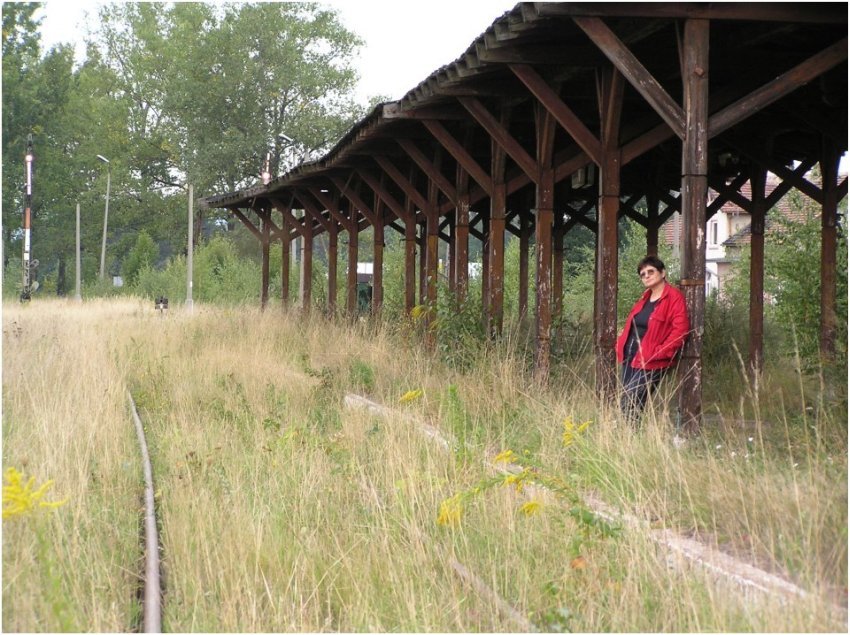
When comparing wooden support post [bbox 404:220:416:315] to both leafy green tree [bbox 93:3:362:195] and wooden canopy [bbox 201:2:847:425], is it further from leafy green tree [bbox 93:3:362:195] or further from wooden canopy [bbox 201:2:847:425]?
leafy green tree [bbox 93:3:362:195]

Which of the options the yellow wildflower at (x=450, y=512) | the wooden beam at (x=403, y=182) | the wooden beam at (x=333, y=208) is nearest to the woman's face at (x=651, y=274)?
the yellow wildflower at (x=450, y=512)

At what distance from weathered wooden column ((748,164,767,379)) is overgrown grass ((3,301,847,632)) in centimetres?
400

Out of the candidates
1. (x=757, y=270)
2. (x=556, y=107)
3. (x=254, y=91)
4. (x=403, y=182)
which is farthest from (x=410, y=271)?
(x=254, y=91)

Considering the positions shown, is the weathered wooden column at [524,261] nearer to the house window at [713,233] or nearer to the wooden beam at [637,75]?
the wooden beam at [637,75]

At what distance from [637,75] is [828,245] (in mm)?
5512

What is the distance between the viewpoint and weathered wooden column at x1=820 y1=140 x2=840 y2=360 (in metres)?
13.4

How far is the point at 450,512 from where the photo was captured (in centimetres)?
632

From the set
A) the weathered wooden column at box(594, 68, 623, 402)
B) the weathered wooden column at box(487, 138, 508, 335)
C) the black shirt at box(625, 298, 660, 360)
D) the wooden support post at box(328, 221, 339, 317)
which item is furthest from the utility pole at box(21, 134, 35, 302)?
the black shirt at box(625, 298, 660, 360)

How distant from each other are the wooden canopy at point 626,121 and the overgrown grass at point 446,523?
1.71 meters

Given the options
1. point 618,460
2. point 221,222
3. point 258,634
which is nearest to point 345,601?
point 258,634

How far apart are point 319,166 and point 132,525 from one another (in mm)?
14391

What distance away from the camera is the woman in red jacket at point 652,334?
9.30 meters

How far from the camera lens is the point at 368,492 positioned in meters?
7.45

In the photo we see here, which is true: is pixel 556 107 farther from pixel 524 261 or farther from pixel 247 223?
pixel 247 223
